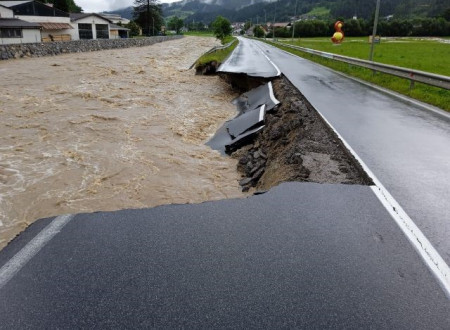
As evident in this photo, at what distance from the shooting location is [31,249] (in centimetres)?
391

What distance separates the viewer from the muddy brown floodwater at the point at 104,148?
239 inches

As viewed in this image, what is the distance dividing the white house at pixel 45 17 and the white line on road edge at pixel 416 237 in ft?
183

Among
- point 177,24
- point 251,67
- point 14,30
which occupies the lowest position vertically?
point 251,67

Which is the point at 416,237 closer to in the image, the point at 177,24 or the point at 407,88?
the point at 407,88

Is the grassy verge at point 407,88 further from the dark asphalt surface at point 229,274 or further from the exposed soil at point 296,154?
the dark asphalt surface at point 229,274


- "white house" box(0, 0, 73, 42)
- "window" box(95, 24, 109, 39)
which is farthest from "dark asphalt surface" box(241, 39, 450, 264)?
"window" box(95, 24, 109, 39)

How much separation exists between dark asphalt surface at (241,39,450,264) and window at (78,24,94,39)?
5913 cm

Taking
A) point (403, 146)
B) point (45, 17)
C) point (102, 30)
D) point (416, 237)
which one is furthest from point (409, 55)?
point (102, 30)

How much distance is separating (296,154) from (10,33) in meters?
44.0

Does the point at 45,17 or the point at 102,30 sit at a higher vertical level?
the point at 45,17

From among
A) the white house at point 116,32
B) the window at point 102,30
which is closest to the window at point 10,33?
the window at point 102,30

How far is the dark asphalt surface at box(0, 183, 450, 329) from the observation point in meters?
2.78

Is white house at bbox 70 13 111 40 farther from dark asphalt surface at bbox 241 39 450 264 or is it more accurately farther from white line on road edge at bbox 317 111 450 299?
white line on road edge at bbox 317 111 450 299

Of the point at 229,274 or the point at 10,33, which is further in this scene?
the point at 10,33
